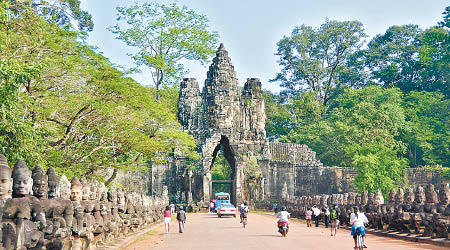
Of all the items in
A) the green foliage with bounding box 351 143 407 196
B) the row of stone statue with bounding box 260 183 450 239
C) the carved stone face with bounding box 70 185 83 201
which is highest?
the green foliage with bounding box 351 143 407 196

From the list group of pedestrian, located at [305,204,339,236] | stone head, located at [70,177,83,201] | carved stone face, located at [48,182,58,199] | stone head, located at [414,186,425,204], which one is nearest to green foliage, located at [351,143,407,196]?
group of pedestrian, located at [305,204,339,236]

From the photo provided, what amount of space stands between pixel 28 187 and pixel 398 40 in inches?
2423

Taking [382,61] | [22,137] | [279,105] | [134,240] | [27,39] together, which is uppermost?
[382,61]

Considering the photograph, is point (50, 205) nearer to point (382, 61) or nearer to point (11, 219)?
point (11, 219)

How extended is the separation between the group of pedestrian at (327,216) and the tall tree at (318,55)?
129 ft

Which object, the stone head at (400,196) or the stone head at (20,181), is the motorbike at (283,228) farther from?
the stone head at (20,181)

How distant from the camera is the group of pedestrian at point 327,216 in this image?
20.5m

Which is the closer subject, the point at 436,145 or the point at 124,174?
the point at 124,174

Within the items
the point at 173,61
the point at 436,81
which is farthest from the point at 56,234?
the point at 436,81

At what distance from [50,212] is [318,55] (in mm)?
61417

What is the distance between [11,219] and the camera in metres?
7.64

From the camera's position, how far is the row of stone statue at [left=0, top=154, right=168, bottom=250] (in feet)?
25.0

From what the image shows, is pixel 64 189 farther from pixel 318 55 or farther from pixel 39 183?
pixel 318 55

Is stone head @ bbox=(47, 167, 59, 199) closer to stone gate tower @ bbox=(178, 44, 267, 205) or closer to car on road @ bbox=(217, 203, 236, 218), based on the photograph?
car on road @ bbox=(217, 203, 236, 218)
